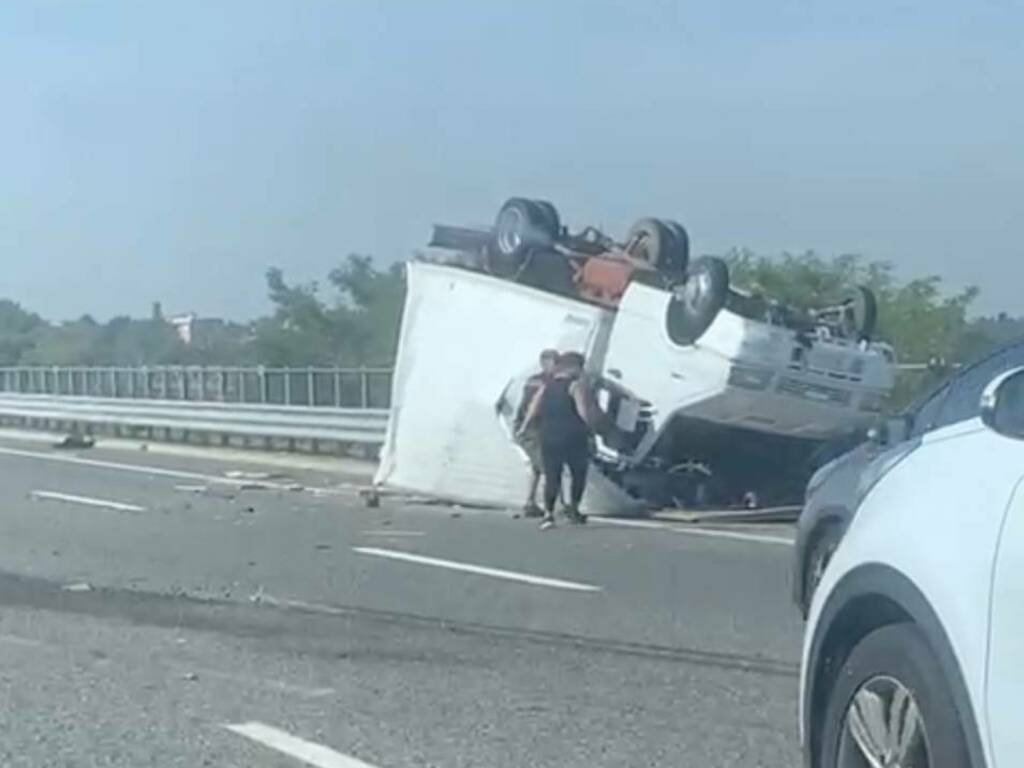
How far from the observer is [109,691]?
9.73 metres

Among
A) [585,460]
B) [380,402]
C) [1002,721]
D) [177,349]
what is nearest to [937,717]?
[1002,721]

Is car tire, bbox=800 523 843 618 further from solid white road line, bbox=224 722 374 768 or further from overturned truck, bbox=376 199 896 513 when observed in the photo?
overturned truck, bbox=376 199 896 513

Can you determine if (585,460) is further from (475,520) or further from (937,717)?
(937,717)

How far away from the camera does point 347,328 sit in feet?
165

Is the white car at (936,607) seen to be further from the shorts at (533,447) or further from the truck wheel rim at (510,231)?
the truck wheel rim at (510,231)

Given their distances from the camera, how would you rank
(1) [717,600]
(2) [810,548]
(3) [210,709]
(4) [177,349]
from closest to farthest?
(2) [810,548] → (3) [210,709] → (1) [717,600] → (4) [177,349]

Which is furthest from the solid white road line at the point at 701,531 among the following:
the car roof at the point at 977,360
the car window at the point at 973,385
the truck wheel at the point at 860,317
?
the car window at the point at 973,385

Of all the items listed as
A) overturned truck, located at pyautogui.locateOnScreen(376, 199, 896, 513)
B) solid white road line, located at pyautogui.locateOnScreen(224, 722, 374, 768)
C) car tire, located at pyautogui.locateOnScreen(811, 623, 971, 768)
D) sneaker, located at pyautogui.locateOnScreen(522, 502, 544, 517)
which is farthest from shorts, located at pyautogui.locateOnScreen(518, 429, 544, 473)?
car tire, located at pyautogui.locateOnScreen(811, 623, 971, 768)

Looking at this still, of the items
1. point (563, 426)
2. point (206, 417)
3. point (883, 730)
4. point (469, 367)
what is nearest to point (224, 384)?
point (206, 417)

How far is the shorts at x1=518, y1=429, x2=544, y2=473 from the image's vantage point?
65.1ft

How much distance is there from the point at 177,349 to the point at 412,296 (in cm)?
3430

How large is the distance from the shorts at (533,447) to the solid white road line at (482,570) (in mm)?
2823

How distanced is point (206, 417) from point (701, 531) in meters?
Answer: 19.0

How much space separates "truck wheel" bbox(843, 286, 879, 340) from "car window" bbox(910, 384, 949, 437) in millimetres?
14673
